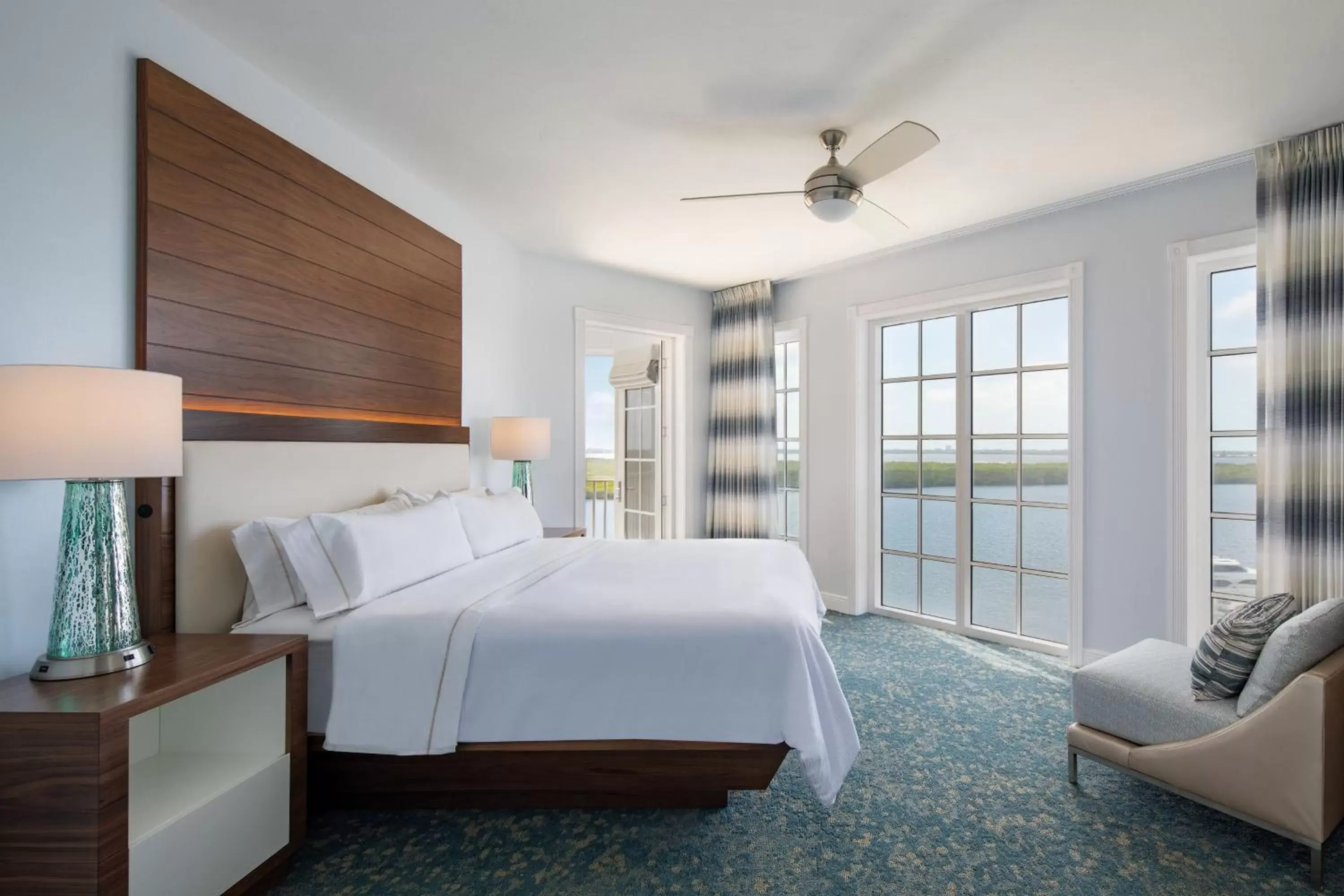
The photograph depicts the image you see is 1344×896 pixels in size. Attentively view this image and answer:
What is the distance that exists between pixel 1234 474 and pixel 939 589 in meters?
1.74

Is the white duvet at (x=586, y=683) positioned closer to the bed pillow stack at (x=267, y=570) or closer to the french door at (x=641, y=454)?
the bed pillow stack at (x=267, y=570)

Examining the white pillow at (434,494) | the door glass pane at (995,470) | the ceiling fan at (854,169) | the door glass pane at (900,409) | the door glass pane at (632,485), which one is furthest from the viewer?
the door glass pane at (632,485)

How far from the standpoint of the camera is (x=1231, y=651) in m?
1.99

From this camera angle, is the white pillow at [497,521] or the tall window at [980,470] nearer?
the white pillow at [497,521]

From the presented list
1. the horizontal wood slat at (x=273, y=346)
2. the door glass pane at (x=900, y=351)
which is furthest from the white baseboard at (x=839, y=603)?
the horizontal wood slat at (x=273, y=346)

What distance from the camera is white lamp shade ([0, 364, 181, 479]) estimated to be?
139 cm

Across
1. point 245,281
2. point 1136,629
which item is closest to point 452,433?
point 245,281

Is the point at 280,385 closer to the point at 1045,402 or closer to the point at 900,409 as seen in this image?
the point at 900,409

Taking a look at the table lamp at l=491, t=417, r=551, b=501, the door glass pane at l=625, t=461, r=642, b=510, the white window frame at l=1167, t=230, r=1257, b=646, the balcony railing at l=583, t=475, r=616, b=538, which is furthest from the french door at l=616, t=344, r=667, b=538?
the white window frame at l=1167, t=230, r=1257, b=646

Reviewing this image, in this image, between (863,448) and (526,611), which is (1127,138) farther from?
(526,611)

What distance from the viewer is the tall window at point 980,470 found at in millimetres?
3764

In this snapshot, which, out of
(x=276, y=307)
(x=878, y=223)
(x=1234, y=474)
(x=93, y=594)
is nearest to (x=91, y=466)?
(x=93, y=594)

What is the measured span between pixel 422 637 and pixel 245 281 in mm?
1516

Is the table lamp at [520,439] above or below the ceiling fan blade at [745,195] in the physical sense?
below
